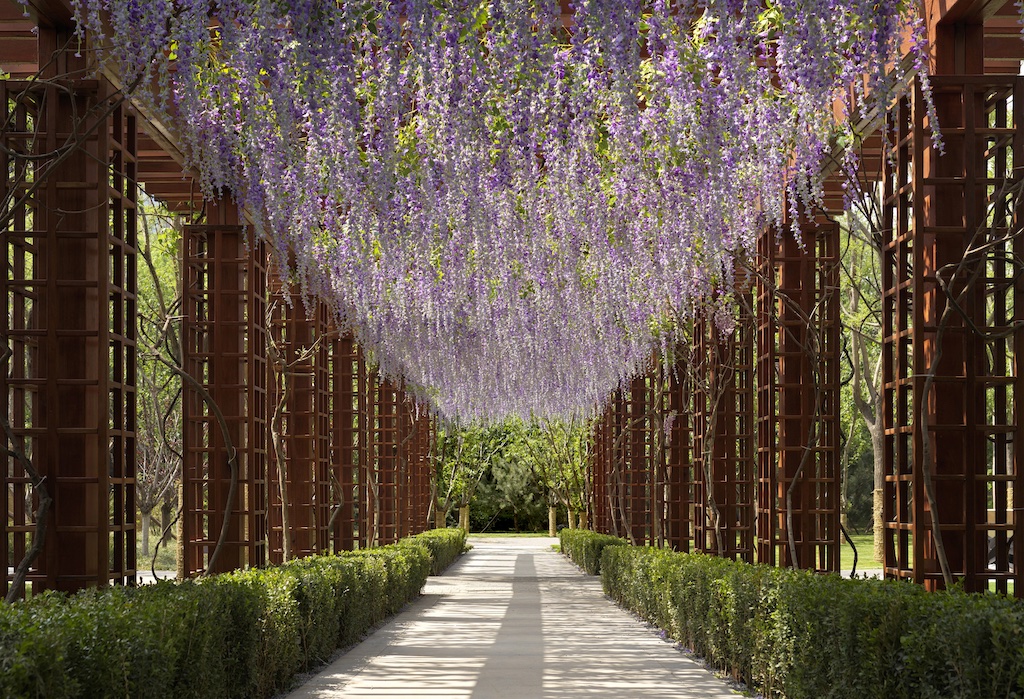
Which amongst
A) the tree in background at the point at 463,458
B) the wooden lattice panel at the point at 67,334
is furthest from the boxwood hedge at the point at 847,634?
the tree in background at the point at 463,458

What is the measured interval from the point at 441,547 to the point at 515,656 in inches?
492

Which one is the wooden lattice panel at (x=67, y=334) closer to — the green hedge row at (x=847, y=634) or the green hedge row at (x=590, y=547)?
the green hedge row at (x=847, y=634)

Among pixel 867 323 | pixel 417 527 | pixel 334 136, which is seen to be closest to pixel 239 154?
pixel 334 136

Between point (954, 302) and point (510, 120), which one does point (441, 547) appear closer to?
point (510, 120)

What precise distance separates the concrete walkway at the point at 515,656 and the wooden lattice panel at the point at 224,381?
1.32 metres

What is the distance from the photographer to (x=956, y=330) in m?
5.59

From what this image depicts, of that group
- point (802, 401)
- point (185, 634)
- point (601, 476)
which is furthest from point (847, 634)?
point (601, 476)

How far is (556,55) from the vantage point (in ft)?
22.0

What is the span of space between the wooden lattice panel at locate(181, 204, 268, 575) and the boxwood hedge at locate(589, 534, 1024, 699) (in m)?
3.30

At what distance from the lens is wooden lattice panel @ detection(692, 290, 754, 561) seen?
35.9 ft

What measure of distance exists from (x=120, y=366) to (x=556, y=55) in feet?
9.43

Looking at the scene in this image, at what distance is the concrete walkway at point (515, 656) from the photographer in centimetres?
697

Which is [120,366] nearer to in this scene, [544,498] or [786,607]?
[786,607]

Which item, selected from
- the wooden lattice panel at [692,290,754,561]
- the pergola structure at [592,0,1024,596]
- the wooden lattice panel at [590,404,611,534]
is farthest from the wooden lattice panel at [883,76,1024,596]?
the wooden lattice panel at [590,404,611,534]
